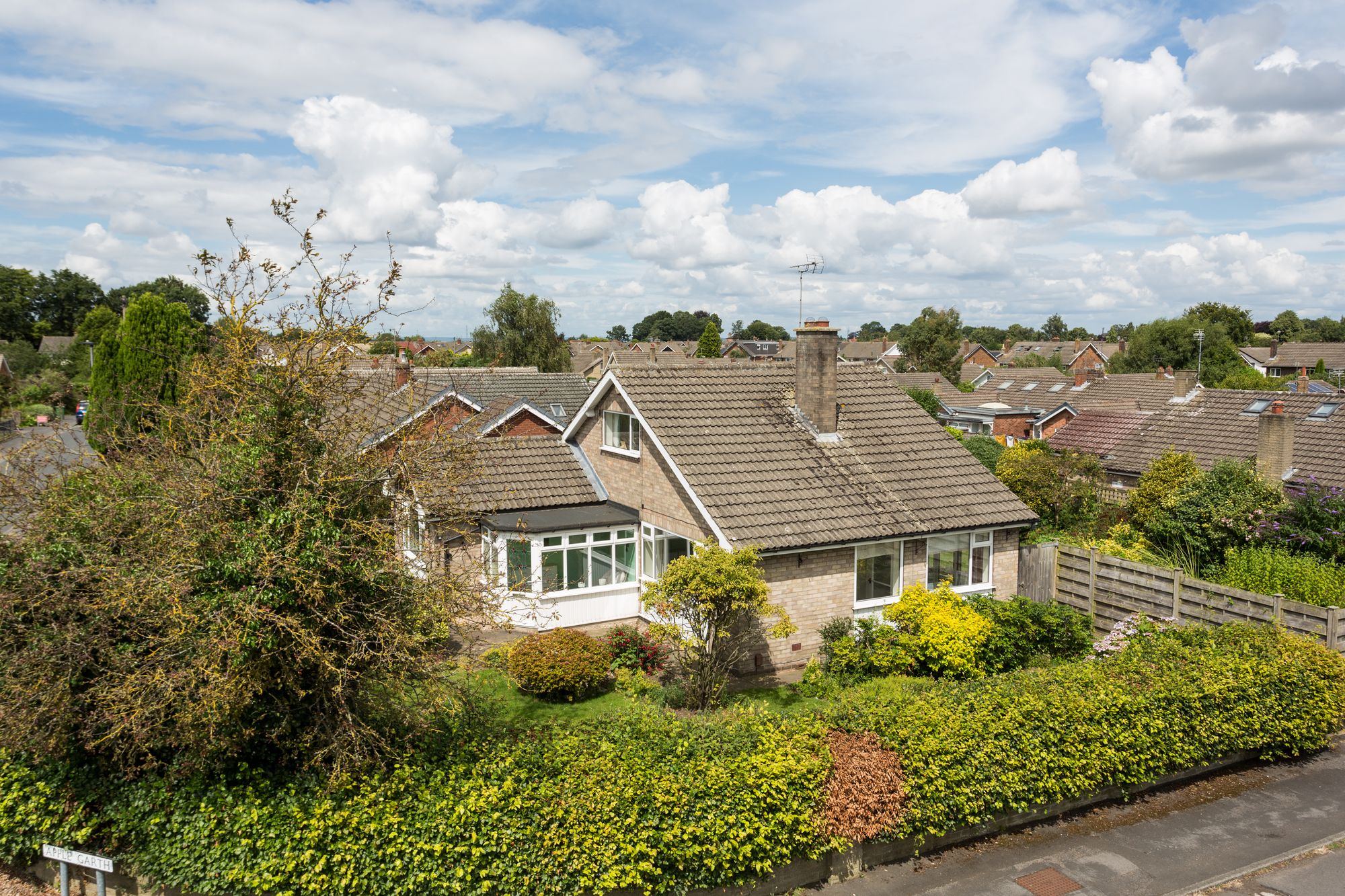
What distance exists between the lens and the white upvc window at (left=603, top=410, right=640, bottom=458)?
20.4 metres

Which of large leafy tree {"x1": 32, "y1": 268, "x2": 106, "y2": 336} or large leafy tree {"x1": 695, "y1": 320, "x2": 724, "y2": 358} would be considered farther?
large leafy tree {"x1": 32, "y1": 268, "x2": 106, "y2": 336}

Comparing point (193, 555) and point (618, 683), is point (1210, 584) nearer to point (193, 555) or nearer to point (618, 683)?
point (618, 683)

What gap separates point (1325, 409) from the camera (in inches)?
1108

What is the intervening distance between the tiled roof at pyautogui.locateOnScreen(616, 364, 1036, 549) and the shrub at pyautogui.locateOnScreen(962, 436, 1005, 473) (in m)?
15.0

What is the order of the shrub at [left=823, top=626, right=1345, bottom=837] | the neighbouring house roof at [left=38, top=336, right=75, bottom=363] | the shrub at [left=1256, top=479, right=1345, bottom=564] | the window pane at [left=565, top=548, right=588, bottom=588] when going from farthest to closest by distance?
the neighbouring house roof at [left=38, top=336, right=75, bottom=363] < the window pane at [left=565, top=548, right=588, bottom=588] < the shrub at [left=1256, top=479, right=1345, bottom=564] < the shrub at [left=823, top=626, right=1345, bottom=837]

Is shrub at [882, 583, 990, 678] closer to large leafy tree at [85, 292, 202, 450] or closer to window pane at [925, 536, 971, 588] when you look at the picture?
window pane at [925, 536, 971, 588]

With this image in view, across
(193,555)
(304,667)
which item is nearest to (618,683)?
(304,667)

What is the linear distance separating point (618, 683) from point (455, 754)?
21.4ft

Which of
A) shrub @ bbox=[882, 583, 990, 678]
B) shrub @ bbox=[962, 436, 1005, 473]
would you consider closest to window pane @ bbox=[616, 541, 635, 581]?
shrub @ bbox=[882, 583, 990, 678]

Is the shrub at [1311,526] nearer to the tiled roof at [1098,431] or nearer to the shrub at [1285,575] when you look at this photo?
the shrub at [1285,575]

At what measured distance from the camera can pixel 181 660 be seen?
877 centimetres

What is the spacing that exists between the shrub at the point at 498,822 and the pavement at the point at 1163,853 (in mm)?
1629

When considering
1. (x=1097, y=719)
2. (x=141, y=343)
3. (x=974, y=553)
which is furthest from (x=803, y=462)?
(x=141, y=343)

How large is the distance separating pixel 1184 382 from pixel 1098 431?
6.34m
